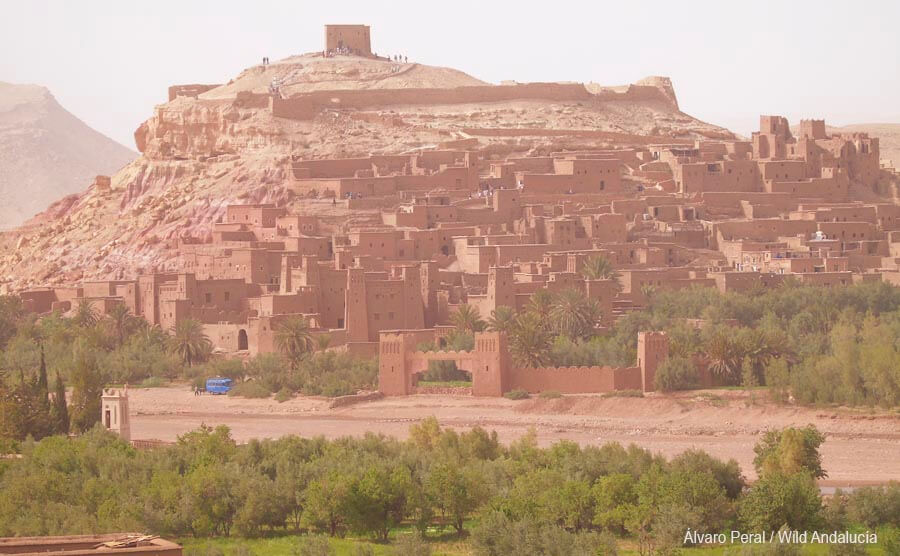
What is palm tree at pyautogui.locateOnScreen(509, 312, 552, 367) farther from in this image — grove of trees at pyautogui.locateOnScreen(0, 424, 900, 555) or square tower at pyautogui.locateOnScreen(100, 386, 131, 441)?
grove of trees at pyautogui.locateOnScreen(0, 424, 900, 555)

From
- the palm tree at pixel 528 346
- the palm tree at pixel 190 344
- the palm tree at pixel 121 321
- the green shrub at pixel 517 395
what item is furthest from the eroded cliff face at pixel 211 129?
the green shrub at pixel 517 395

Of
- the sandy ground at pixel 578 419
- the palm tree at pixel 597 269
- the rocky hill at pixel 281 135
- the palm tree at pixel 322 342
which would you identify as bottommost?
the sandy ground at pixel 578 419

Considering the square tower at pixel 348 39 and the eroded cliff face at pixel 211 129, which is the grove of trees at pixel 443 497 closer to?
the eroded cliff face at pixel 211 129

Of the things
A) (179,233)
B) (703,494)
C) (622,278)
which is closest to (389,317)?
(622,278)

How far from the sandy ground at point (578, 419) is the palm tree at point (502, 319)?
2347 millimetres

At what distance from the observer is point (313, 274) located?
5438 centimetres

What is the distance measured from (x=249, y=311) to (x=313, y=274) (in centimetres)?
197

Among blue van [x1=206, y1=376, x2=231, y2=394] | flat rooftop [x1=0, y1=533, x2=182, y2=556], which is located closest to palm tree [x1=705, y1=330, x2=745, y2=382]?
blue van [x1=206, y1=376, x2=231, y2=394]

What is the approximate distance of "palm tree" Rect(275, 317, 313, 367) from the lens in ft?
170

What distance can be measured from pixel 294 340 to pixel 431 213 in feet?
30.2

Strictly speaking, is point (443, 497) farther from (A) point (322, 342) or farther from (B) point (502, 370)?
(A) point (322, 342)

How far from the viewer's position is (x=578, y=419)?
4722 cm

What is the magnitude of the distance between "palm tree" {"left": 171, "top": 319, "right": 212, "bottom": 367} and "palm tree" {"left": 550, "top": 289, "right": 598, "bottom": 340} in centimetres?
816

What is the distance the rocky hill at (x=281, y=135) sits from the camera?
207ft
